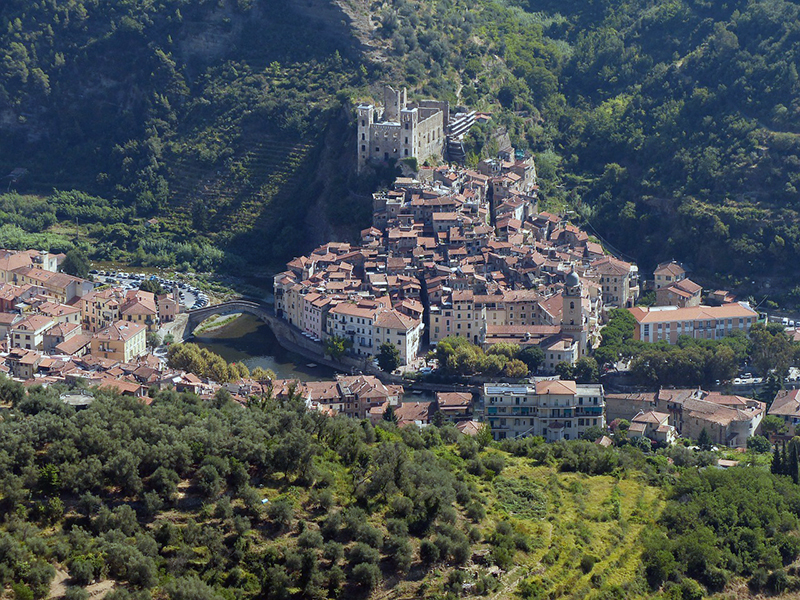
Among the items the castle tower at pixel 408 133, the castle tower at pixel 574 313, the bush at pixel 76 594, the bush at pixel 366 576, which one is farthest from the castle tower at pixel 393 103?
the bush at pixel 76 594

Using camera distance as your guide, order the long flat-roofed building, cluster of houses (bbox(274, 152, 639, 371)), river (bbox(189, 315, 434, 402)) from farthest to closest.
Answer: the long flat-roofed building → cluster of houses (bbox(274, 152, 639, 371)) → river (bbox(189, 315, 434, 402))

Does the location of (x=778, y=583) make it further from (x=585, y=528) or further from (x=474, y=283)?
(x=474, y=283)

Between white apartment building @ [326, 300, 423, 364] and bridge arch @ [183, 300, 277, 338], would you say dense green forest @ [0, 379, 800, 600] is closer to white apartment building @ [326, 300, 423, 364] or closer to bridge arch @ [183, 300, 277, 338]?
white apartment building @ [326, 300, 423, 364]

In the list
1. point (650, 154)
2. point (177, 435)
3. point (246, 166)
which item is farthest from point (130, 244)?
point (177, 435)

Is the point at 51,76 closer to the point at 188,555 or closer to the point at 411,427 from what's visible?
the point at 411,427

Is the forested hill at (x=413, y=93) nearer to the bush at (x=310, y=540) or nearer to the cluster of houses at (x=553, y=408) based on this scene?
the cluster of houses at (x=553, y=408)

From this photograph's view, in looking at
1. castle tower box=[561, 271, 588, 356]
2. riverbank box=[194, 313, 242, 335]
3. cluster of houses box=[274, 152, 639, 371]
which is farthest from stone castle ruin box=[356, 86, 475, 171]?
castle tower box=[561, 271, 588, 356]
